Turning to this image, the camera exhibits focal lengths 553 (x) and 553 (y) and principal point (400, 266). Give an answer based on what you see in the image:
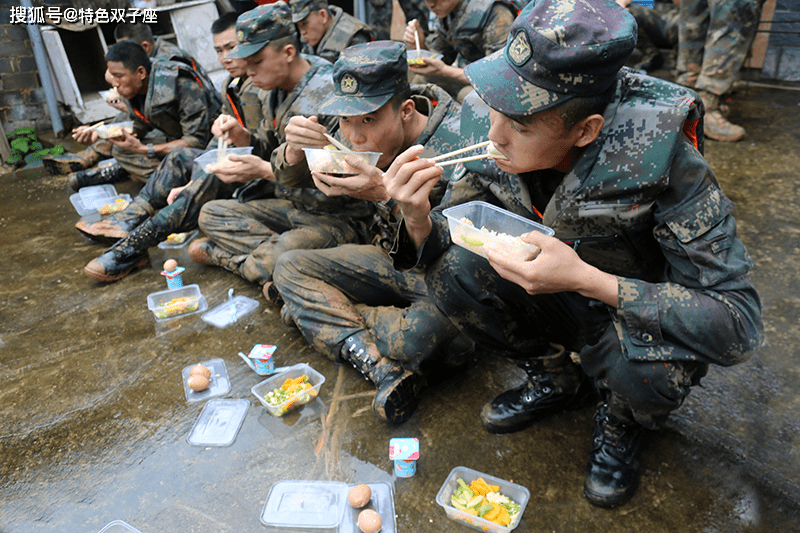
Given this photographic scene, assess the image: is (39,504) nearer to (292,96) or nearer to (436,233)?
(436,233)

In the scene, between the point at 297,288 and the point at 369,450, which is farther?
the point at 297,288

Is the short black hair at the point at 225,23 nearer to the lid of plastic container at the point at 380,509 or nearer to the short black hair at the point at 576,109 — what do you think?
the short black hair at the point at 576,109

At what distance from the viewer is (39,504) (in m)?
1.94

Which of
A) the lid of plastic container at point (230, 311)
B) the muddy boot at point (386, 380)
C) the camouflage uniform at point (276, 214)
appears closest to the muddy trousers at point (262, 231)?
the camouflage uniform at point (276, 214)

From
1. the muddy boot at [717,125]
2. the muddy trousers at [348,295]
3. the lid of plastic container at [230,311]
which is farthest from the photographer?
the muddy boot at [717,125]

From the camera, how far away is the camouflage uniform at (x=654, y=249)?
1507 millimetres

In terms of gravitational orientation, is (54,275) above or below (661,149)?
below

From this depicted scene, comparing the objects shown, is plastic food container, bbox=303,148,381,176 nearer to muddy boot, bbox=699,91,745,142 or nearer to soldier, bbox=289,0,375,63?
soldier, bbox=289,0,375,63

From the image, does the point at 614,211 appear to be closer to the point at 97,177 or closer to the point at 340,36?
the point at 340,36

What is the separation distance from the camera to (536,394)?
2.06 metres

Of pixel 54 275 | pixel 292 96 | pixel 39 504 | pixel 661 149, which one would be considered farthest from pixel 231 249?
pixel 661 149

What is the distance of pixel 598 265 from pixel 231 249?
225 cm

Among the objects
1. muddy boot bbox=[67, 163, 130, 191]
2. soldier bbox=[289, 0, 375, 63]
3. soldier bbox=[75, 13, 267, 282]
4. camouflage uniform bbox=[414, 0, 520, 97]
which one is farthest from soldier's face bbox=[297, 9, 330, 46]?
muddy boot bbox=[67, 163, 130, 191]

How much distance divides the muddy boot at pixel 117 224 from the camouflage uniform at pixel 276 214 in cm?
78
